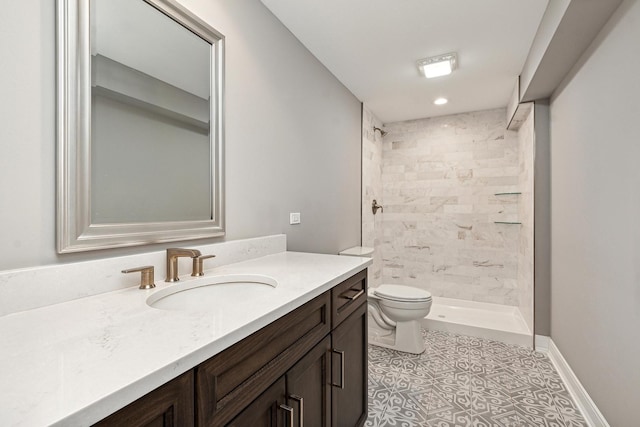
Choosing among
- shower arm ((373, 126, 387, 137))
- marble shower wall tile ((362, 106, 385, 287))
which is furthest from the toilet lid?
shower arm ((373, 126, 387, 137))

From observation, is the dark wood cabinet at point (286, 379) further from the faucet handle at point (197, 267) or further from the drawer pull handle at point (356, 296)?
the faucet handle at point (197, 267)

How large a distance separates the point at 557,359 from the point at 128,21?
10.3ft

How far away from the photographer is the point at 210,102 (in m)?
1.43

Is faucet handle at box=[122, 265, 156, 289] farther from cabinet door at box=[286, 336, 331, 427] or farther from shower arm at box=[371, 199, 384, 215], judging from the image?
shower arm at box=[371, 199, 384, 215]

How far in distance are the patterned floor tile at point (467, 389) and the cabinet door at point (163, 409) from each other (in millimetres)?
1385

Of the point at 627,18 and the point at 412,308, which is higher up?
the point at 627,18

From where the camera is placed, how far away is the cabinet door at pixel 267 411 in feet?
2.44

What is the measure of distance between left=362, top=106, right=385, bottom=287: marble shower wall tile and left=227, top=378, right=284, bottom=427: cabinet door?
99.7 inches

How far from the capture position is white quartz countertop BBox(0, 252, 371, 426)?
1.41 feet

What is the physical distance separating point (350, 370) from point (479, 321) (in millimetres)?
2156

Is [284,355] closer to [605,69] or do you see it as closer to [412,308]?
[412,308]

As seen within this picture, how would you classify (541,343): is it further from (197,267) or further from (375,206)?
(197,267)

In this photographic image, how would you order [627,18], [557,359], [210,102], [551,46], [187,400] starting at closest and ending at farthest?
1. [187,400]
2. [627,18]
3. [210,102]
4. [551,46]
5. [557,359]

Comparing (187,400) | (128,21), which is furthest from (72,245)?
(128,21)
